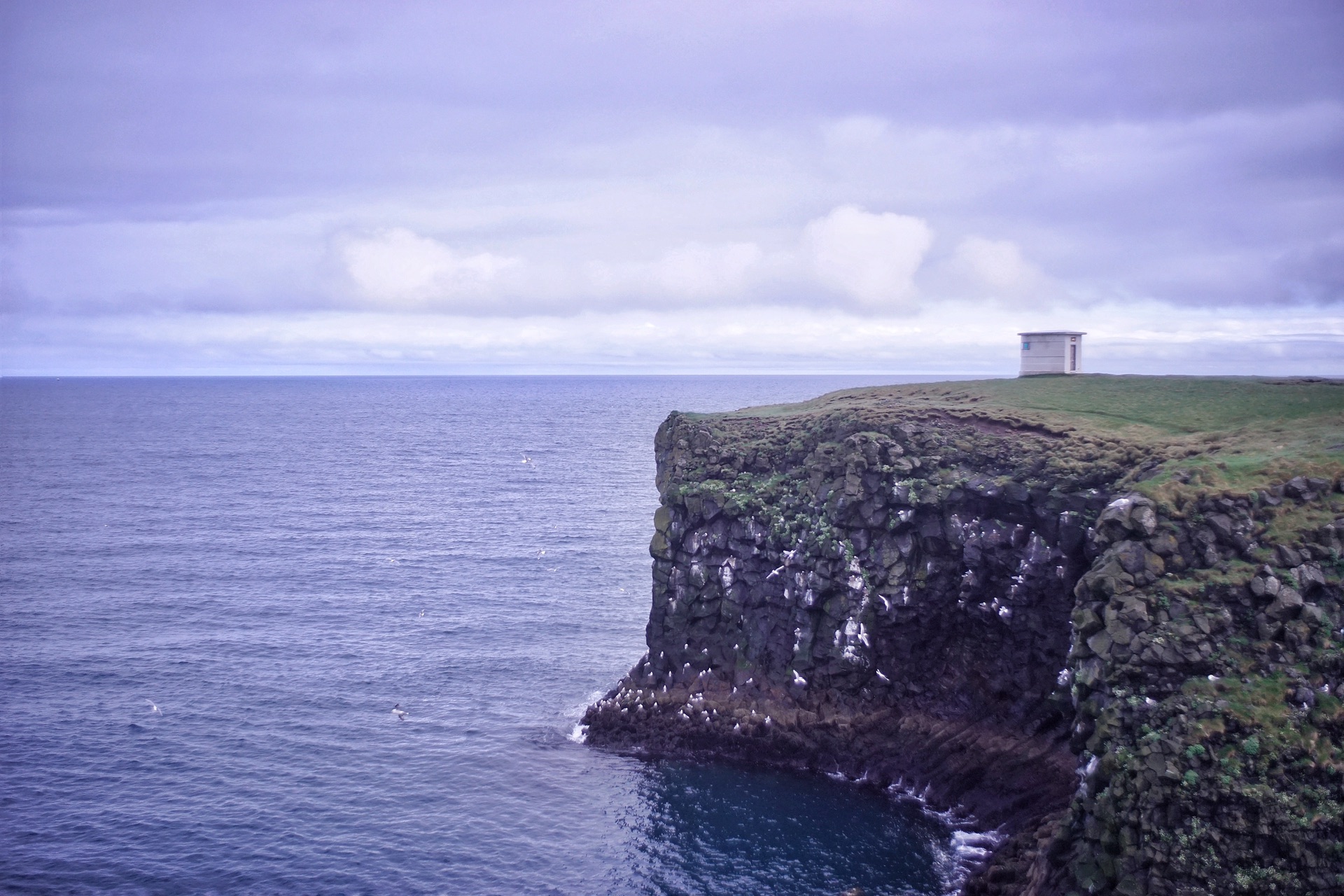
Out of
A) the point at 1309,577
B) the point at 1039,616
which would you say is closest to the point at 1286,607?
the point at 1309,577

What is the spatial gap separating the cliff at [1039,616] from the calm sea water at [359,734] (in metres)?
4.57

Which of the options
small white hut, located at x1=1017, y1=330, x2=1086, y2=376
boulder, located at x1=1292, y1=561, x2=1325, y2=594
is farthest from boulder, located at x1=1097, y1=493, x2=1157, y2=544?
small white hut, located at x1=1017, y1=330, x2=1086, y2=376

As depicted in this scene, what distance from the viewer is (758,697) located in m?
56.3

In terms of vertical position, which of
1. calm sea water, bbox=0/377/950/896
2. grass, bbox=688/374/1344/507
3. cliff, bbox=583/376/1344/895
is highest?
grass, bbox=688/374/1344/507

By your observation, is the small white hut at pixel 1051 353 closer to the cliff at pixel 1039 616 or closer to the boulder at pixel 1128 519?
the cliff at pixel 1039 616

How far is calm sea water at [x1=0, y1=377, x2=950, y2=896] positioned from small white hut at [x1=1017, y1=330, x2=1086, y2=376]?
3411 cm

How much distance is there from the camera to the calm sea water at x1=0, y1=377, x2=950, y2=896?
43.9 metres

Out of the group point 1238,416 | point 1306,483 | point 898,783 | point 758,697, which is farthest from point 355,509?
point 1306,483

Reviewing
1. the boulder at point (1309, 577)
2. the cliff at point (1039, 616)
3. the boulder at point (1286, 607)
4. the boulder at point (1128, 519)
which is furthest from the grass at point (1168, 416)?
the boulder at point (1286, 607)

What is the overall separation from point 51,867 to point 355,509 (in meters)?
80.0

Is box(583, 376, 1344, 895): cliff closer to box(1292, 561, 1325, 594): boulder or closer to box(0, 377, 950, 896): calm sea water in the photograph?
box(1292, 561, 1325, 594): boulder

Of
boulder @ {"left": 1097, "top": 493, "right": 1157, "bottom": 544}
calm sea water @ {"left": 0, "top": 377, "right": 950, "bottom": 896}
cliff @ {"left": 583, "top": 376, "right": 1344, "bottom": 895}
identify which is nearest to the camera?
cliff @ {"left": 583, "top": 376, "right": 1344, "bottom": 895}

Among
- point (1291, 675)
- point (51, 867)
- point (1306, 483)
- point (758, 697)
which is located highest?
point (1306, 483)

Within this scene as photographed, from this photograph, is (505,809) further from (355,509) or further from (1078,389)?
(355,509)
